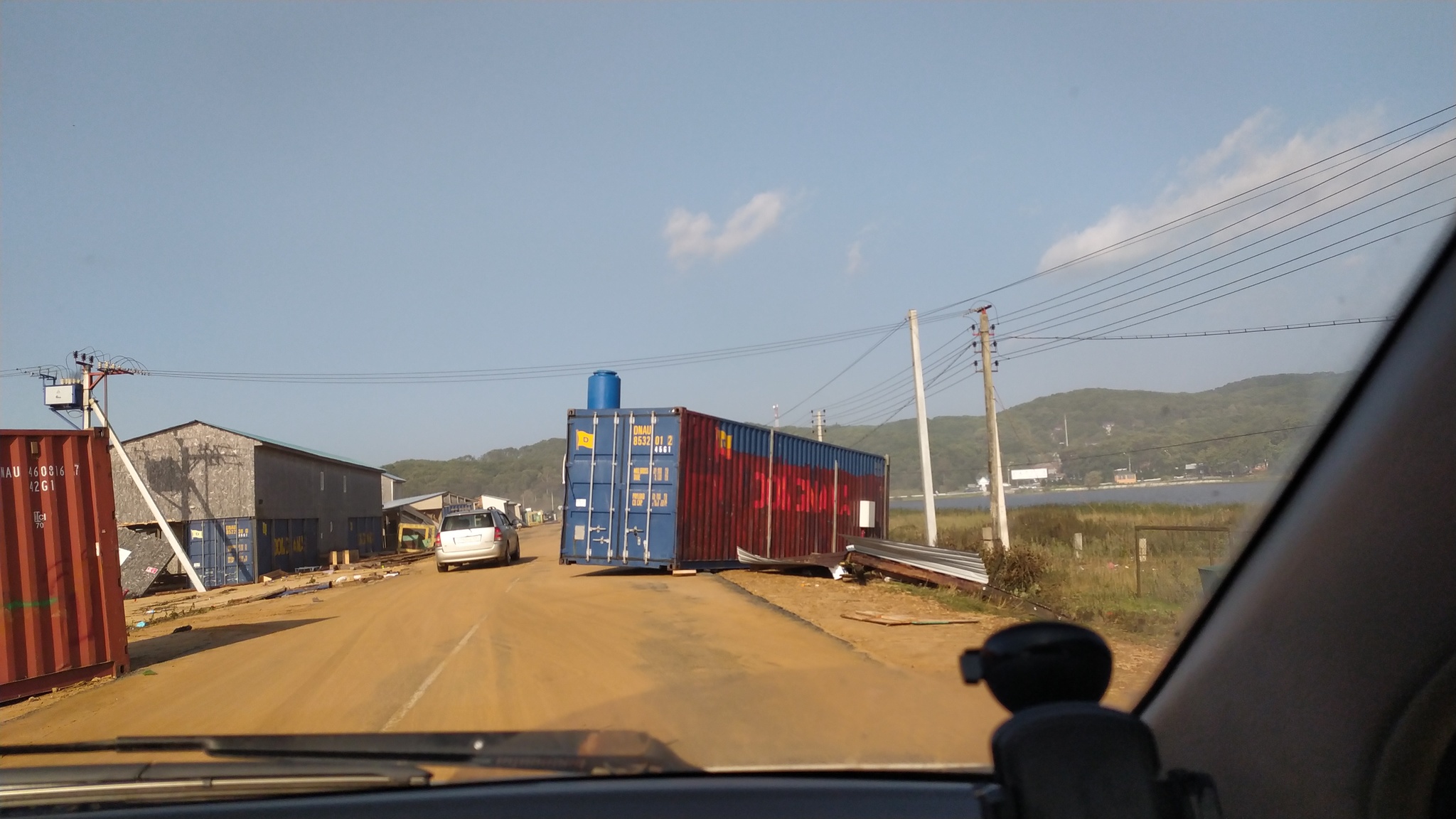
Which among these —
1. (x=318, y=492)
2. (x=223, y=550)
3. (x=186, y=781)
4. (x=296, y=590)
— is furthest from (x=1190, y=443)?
(x=318, y=492)

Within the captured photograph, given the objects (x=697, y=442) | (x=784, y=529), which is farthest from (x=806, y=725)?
(x=784, y=529)

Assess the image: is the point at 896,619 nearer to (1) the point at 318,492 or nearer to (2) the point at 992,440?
(2) the point at 992,440

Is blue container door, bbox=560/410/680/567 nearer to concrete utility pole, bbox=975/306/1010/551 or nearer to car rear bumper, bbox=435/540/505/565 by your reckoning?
car rear bumper, bbox=435/540/505/565

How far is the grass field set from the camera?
336 centimetres

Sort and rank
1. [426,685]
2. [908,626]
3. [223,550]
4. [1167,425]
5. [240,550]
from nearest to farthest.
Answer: [1167,425] → [426,685] → [908,626] → [223,550] → [240,550]

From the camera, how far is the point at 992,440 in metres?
24.0

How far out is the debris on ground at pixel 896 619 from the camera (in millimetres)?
9664

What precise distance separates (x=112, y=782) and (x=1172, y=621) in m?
3.63

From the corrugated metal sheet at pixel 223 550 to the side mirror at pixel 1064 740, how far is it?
32.9 meters

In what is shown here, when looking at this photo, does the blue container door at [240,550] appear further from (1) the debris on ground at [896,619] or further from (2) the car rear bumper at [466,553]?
(1) the debris on ground at [896,619]

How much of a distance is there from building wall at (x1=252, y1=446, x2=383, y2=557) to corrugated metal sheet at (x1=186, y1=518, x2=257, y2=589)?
0.80 metres

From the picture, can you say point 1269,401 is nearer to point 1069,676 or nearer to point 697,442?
point 1069,676

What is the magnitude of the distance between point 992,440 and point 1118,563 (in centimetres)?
1739

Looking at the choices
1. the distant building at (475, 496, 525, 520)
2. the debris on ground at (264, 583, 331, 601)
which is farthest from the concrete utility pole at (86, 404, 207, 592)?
the distant building at (475, 496, 525, 520)
